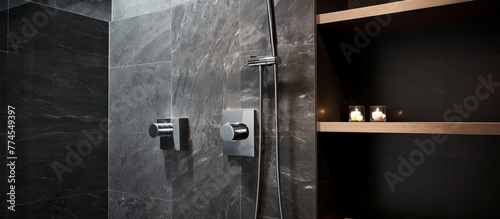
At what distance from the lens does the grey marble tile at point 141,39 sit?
1.82 meters

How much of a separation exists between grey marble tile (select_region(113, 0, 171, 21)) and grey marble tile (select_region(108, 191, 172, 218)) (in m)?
0.90

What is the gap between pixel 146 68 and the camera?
6.20ft

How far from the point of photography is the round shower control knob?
142 centimetres

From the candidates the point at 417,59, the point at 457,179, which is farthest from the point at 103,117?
the point at 457,179

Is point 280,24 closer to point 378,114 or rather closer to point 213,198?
point 378,114

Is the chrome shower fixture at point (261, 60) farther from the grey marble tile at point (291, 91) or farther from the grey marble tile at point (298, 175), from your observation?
the grey marble tile at point (298, 175)

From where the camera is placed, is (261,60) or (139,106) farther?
(139,106)

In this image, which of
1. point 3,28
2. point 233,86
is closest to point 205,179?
point 233,86

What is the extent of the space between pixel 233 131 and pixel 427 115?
0.71m

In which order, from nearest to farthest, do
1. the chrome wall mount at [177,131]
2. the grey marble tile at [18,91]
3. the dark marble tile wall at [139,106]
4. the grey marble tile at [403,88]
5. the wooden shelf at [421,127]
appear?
the wooden shelf at [421,127]
the grey marble tile at [403,88]
the grey marble tile at [18,91]
the chrome wall mount at [177,131]
the dark marble tile wall at [139,106]

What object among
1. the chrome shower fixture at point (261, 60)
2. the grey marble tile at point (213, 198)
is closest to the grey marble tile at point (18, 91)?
the grey marble tile at point (213, 198)

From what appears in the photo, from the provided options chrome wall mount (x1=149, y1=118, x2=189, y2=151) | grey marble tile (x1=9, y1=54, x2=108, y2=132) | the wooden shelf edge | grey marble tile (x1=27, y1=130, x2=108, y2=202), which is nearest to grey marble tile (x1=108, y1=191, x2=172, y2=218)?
grey marble tile (x1=27, y1=130, x2=108, y2=202)

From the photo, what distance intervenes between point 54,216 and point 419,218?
151 cm

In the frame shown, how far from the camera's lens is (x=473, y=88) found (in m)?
1.34
